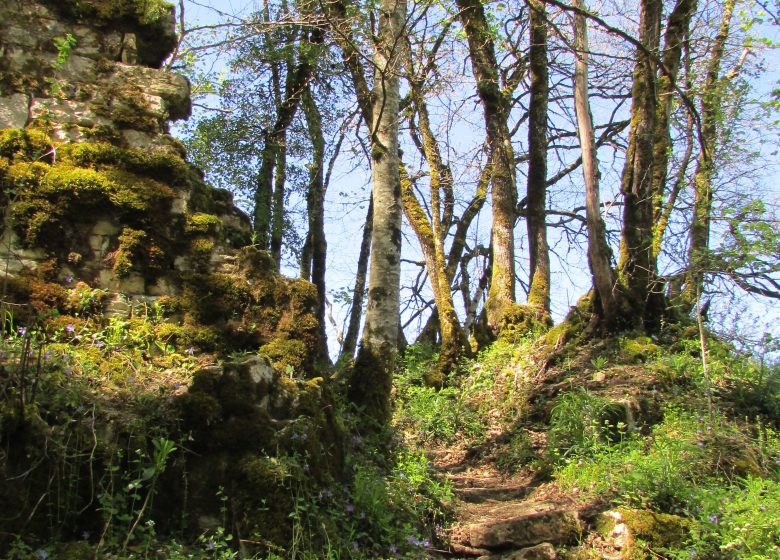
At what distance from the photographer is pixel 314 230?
1398cm

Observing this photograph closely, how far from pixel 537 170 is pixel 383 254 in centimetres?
631

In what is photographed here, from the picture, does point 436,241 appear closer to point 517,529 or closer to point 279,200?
point 279,200

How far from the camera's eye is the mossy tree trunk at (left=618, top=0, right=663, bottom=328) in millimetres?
8602

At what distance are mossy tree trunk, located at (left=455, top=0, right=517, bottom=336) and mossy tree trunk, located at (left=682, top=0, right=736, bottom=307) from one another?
3.13 meters

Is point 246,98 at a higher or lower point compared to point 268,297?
higher

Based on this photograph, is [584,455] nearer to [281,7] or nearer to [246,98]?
[281,7]

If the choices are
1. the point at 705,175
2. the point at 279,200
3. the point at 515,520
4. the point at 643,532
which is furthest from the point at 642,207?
the point at 279,200

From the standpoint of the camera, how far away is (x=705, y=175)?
9.27 metres

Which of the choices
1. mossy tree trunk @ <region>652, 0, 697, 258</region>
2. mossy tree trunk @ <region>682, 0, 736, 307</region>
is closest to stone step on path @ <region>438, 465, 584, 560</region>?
mossy tree trunk @ <region>682, 0, 736, 307</region>

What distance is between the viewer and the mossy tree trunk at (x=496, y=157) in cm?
1110

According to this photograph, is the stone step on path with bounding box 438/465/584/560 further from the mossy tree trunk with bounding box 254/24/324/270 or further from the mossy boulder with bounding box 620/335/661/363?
the mossy tree trunk with bounding box 254/24/324/270

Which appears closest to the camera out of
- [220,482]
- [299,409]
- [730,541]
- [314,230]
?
[220,482]

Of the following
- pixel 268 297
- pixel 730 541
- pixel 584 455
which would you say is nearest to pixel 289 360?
pixel 268 297

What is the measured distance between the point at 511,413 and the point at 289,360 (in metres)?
3.94
